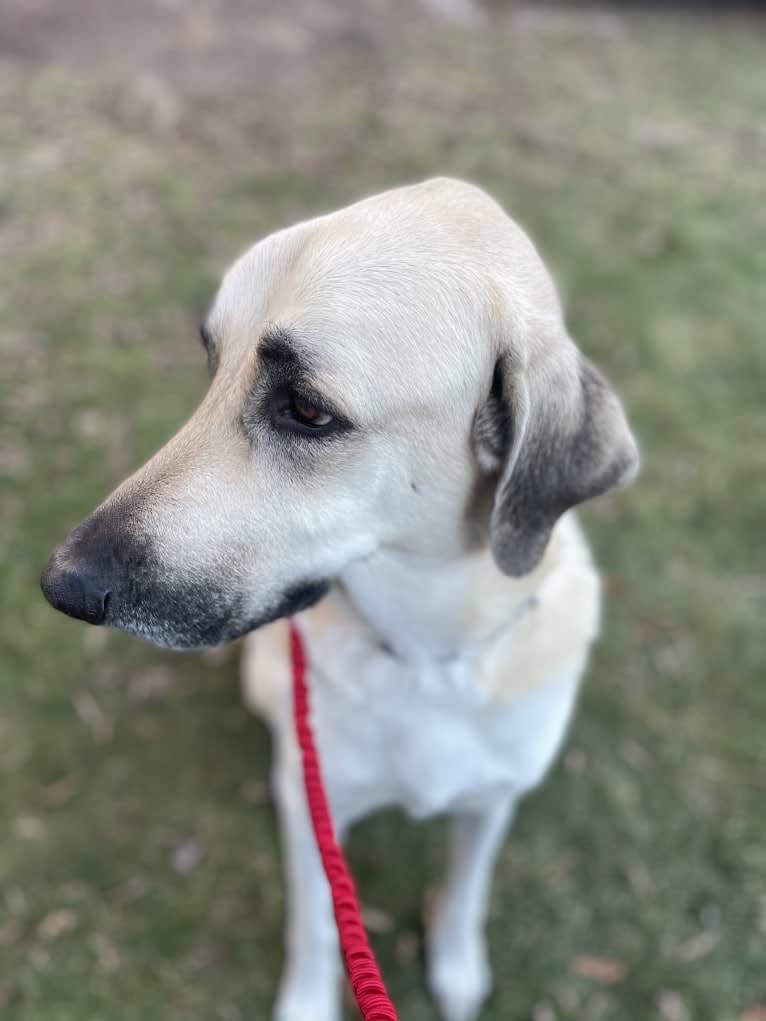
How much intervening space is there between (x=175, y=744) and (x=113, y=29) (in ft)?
21.6

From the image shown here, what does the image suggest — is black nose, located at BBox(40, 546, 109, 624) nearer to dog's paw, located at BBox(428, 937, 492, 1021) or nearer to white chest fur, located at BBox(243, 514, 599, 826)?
white chest fur, located at BBox(243, 514, 599, 826)

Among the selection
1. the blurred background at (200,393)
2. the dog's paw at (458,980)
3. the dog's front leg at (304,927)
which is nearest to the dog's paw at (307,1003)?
the dog's front leg at (304,927)

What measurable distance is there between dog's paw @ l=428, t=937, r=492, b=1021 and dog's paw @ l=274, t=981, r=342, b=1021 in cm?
34

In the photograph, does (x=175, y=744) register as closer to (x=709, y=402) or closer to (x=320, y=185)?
(x=709, y=402)

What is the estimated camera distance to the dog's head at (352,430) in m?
1.60

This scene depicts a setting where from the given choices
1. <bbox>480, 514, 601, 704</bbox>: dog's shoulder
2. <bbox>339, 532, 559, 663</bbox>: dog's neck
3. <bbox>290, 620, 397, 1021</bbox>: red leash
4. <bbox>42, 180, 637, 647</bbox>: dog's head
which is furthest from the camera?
<bbox>480, 514, 601, 704</bbox>: dog's shoulder

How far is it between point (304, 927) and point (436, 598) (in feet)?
4.23

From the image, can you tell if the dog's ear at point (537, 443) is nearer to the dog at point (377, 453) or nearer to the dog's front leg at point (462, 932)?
the dog at point (377, 453)

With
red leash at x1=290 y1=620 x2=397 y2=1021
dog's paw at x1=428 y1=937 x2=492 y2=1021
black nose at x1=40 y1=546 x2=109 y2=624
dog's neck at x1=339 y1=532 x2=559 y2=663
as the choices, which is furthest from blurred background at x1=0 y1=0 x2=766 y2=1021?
black nose at x1=40 y1=546 x2=109 y2=624

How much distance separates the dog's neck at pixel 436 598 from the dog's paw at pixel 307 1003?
1.34 meters

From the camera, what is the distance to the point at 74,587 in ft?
5.32

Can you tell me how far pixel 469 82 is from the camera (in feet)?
25.1

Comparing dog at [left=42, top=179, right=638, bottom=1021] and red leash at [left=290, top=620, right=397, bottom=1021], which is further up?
dog at [left=42, top=179, right=638, bottom=1021]

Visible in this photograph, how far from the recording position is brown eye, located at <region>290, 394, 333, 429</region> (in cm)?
164
